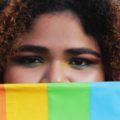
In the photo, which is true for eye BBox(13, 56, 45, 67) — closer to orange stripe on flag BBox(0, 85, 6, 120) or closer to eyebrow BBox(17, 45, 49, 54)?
eyebrow BBox(17, 45, 49, 54)

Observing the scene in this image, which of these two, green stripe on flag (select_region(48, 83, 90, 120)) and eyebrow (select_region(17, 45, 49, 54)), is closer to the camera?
green stripe on flag (select_region(48, 83, 90, 120))

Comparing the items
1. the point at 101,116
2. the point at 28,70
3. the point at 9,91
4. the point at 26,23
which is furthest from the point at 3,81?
the point at 101,116

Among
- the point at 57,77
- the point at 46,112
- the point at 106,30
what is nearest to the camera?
the point at 46,112

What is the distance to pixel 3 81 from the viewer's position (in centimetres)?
148

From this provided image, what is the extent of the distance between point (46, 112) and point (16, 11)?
1.49 ft

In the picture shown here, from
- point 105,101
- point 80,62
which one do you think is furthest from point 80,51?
point 105,101

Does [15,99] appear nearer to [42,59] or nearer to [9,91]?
[9,91]

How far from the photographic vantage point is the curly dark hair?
1.42 m

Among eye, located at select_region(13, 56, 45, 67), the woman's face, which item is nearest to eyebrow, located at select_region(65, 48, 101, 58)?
the woman's face

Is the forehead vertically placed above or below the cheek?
above

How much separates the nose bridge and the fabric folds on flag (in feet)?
0.70

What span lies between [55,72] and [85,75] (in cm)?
12

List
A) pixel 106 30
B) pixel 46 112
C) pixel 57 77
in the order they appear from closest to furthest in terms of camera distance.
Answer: pixel 46 112 → pixel 57 77 → pixel 106 30

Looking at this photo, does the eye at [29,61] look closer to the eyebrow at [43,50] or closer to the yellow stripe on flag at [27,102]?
the eyebrow at [43,50]
